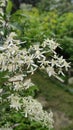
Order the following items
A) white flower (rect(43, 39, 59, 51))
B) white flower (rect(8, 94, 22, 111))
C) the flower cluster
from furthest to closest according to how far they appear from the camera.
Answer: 1. white flower (rect(8, 94, 22, 111))
2. white flower (rect(43, 39, 59, 51))
3. the flower cluster

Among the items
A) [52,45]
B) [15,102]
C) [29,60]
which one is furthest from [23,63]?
[15,102]

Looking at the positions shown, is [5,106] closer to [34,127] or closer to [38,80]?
[34,127]

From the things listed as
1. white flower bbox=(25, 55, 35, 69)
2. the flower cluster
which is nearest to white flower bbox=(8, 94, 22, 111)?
the flower cluster

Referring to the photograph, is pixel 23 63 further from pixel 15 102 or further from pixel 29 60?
pixel 15 102

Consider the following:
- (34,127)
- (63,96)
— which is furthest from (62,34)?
(34,127)

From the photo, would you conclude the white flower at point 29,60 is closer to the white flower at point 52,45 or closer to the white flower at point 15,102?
the white flower at point 52,45

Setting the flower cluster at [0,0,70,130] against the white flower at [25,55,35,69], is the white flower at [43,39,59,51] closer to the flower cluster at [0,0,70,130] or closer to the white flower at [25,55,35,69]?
the flower cluster at [0,0,70,130]

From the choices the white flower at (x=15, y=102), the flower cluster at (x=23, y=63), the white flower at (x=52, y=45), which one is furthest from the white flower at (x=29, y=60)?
the white flower at (x=15, y=102)

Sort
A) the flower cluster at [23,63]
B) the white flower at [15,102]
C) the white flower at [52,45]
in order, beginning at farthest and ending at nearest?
the white flower at [15,102]
the white flower at [52,45]
the flower cluster at [23,63]

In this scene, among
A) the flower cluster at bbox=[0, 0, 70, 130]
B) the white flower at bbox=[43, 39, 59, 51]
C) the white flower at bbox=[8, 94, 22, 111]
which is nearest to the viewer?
the flower cluster at bbox=[0, 0, 70, 130]

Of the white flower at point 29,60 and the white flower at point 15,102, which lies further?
the white flower at point 15,102

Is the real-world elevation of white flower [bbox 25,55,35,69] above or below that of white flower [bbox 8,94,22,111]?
above
